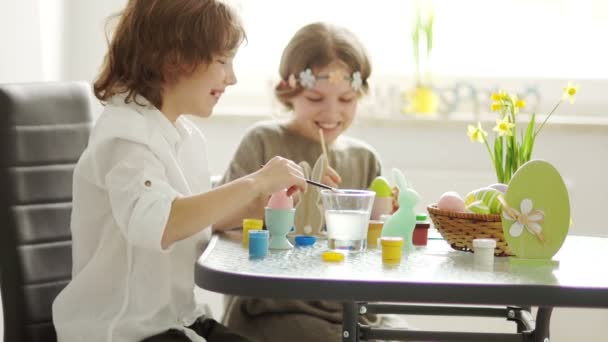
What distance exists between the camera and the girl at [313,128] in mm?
2098

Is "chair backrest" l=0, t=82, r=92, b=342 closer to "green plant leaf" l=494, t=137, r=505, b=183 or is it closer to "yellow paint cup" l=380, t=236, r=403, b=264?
"yellow paint cup" l=380, t=236, r=403, b=264

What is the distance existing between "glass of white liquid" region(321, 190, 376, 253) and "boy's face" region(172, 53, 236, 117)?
0.33m

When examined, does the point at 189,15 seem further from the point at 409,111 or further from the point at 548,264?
the point at 409,111

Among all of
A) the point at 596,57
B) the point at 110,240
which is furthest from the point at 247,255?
the point at 596,57

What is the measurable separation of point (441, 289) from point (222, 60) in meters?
0.69

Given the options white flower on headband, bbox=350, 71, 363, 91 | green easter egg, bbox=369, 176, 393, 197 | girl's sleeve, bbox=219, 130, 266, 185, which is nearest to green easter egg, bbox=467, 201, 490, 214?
green easter egg, bbox=369, 176, 393, 197

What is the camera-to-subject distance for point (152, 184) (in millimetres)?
1573

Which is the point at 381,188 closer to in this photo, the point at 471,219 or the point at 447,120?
the point at 471,219

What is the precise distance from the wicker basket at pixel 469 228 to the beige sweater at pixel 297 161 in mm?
448

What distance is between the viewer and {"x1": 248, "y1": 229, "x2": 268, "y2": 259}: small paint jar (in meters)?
1.57

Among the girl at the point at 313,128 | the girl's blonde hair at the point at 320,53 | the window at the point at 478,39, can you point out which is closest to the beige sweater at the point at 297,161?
the girl at the point at 313,128

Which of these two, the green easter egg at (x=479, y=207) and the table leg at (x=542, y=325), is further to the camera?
the table leg at (x=542, y=325)

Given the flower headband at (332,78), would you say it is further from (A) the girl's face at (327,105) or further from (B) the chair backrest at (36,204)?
(B) the chair backrest at (36,204)

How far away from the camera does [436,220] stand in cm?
170
